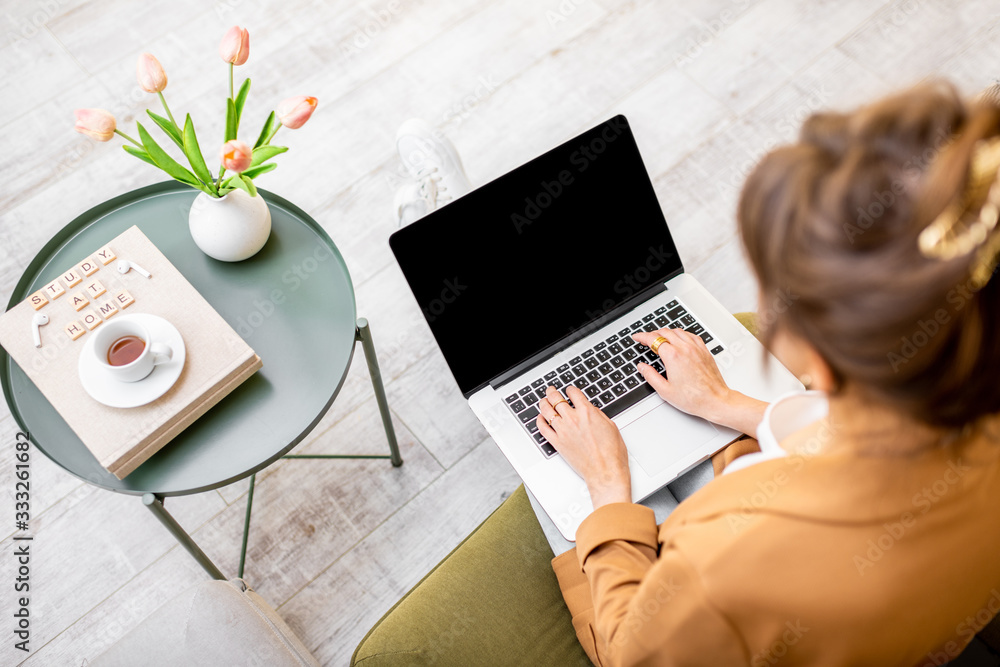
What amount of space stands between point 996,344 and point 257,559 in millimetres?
1384

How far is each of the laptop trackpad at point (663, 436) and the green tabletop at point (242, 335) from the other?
48 centimetres

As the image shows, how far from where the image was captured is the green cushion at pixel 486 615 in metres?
0.96

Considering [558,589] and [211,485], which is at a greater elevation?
[211,485]

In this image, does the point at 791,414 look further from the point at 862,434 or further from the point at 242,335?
the point at 242,335

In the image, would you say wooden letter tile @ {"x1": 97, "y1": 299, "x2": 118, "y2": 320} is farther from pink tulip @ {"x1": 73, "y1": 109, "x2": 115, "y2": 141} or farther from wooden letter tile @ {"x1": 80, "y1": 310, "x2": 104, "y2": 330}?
pink tulip @ {"x1": 73, "y1": 109, "x2": 115, "y2": 141}

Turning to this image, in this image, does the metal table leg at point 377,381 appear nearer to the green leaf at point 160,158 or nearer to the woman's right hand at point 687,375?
the green leaf at point 160,158

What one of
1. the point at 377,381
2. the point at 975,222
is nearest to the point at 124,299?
the point at 377,381

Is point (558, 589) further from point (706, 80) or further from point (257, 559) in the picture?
point (706, 80)

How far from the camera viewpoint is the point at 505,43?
208 centimetres

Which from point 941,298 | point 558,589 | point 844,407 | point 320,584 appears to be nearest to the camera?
point 941,298

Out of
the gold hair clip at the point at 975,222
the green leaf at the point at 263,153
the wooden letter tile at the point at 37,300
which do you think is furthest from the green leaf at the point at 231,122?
the gold hair clip at the point at 975,222

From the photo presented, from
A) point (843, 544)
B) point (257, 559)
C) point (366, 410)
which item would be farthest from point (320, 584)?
point (843, 544)

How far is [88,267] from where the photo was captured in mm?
1139

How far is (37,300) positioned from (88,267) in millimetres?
89
